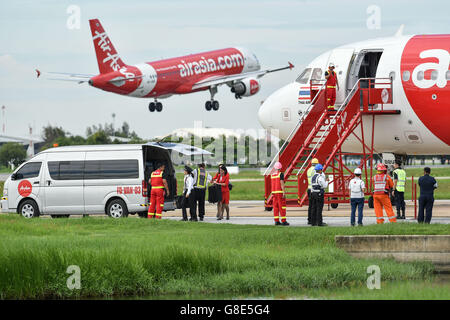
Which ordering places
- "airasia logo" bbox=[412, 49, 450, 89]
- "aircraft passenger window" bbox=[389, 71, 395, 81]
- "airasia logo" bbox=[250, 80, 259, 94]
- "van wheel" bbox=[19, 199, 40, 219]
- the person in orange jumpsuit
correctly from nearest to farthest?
the person in orange jumpsuit
"van wheel" bbox=[19, 199, 40, 219]
"airasia logo" bbox=[412, 49, 450, 89]
"aircraft passenger window" bbox=[389, 71, 395, 81]
"airasia logo" bbox=[250, 80, 259, 94]

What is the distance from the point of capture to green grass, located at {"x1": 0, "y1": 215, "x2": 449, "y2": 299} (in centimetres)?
1677

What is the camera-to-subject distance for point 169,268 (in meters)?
17.5

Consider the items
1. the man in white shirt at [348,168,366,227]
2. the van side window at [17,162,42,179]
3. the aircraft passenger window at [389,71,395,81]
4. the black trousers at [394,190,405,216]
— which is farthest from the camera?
the aircraft passenger window at [389,71,395,81]

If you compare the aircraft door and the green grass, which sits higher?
the aircraft door

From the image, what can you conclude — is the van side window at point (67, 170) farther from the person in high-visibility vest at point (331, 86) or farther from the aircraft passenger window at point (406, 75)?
the aircraft passenger window at point (406, 75)

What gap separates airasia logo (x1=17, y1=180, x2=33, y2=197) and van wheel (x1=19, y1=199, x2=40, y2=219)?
0.24 metres

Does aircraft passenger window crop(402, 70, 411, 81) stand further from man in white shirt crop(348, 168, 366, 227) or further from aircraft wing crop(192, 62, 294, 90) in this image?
aircraft wing crop(192, 62, 294, 90)

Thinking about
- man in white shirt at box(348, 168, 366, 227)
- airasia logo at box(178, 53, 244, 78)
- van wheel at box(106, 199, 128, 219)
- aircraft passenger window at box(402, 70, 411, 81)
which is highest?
airasia logo at box(178, 53, 244, 78)

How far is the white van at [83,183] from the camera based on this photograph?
28.1m

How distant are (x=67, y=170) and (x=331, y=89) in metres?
9.16

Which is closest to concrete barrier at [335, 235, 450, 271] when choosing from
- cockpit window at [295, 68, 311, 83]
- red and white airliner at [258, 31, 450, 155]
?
red and white airliner at [258, 31, 450, 155]

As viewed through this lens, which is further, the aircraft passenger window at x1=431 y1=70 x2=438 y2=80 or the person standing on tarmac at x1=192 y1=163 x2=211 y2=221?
the aircraft passenger window at x1=431 y1=70 x2=438 y2=80

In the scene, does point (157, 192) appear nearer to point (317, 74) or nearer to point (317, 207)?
point (317, 207)
